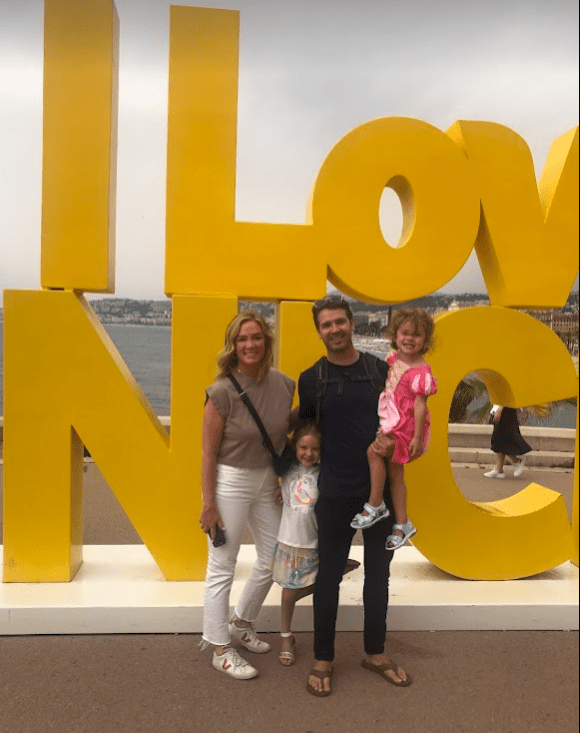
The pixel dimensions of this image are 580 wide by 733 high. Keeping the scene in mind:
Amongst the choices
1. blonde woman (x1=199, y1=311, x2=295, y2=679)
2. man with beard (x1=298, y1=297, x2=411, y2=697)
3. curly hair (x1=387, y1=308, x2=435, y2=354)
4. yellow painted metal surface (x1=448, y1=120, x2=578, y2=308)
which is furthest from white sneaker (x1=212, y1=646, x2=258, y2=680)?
yellow painted metal surface (x1=448, y1=120, x2=578, y2=308)

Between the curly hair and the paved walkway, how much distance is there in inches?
63.2

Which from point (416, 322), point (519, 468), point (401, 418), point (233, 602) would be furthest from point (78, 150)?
point (519, 468)

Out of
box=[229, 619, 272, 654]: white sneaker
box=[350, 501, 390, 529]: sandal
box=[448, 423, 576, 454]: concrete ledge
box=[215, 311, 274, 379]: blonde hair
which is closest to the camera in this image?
box=[350, 501, 390, 529]: sandal

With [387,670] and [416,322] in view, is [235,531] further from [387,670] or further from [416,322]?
[416,322]

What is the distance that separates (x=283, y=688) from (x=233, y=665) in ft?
0.88

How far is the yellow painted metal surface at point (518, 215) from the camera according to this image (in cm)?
442

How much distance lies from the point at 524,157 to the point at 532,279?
0.78 metres

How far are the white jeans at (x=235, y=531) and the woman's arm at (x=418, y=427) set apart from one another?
711 mm

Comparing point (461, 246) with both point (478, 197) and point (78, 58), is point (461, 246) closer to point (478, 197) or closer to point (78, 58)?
point (478, 197)

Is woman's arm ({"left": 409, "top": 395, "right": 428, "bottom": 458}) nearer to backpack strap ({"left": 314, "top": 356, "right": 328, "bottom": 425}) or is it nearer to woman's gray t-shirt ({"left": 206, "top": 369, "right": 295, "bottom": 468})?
backpack strap ({"left": 314, "top": 356, "right": 328, "bottom": 425})

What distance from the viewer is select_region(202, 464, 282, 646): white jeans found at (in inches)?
135

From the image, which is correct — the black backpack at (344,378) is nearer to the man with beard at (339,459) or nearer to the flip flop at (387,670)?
the man with beard at (339,459)

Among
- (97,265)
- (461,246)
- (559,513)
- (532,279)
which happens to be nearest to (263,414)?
(97,265)

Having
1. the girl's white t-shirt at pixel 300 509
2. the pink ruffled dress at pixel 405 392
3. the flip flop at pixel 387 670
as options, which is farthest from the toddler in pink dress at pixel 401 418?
the flip flop at pixel 387 670
